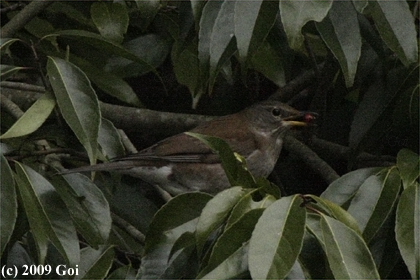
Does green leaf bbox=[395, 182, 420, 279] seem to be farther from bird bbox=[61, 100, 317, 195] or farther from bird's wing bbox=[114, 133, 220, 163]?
bird's wing bbox=[114, 133, 220, 163]

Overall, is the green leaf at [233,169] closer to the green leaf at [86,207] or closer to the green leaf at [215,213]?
the green leaf at [215,213]

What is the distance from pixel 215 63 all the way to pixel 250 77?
226 centimetres

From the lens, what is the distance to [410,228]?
3.29 m

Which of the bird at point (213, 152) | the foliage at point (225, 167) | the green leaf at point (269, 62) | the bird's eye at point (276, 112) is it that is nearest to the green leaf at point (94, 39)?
the foliage at point (225, 167)

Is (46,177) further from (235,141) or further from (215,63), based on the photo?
(235,141)

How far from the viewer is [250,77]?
5.80 metres

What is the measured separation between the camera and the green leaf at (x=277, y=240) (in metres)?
2.81

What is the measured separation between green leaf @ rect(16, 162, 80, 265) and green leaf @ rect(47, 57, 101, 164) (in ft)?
0.75

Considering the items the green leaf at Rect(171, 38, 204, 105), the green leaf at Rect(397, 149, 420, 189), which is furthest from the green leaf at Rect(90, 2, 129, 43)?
the green leaf at Rect(397, 149, 420, 189)

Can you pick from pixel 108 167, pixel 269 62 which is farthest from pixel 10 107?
pixel 269 62

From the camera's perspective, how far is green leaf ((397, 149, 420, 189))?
3548 millimetres

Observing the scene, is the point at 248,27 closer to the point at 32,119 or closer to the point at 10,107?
the point at 32,119

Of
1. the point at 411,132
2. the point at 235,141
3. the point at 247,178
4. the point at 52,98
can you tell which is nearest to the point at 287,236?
the point at 247,178

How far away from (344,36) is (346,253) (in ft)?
3.16
